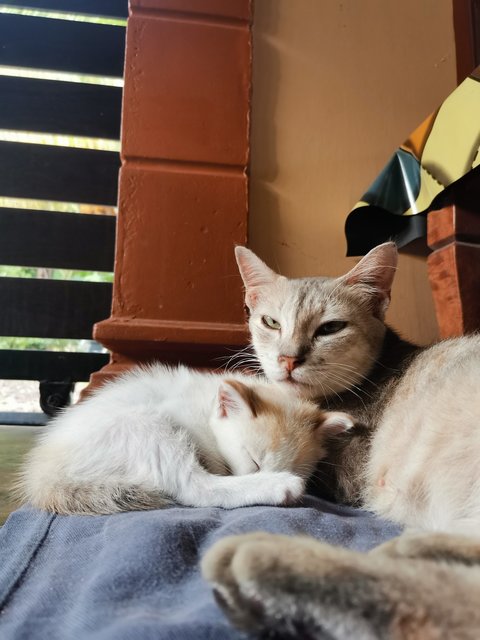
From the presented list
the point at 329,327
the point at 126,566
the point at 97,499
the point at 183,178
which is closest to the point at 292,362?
the point at 329,327

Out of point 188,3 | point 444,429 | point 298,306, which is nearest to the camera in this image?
point 444,429

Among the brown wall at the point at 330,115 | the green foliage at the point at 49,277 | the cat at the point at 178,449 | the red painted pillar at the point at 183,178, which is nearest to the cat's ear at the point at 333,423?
the cat at the point at 178,449

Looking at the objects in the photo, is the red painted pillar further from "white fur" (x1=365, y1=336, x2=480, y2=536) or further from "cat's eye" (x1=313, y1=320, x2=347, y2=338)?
"white fur" (x1=365, y1=336, x2=480, y2=536)

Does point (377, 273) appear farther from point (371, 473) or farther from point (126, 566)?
point (126, 566)

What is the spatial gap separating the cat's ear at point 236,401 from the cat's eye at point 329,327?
0.68 ft

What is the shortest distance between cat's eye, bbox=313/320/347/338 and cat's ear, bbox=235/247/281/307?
0.21 meters

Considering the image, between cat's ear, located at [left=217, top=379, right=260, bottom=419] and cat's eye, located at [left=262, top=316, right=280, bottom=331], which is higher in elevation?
cat's eye, located at [left=262, top=316, right=280, bottom=331]

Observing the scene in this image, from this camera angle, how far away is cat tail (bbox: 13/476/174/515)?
0.84 metres

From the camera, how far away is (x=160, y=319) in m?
1.65

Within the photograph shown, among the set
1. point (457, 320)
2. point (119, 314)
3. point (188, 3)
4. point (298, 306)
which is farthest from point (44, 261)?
point (457, 320)

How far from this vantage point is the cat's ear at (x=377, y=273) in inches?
44.8

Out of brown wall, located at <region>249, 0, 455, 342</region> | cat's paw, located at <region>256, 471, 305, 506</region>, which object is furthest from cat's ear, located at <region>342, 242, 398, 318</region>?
brown wall, located at <region>249, 0, 455, 342</region>

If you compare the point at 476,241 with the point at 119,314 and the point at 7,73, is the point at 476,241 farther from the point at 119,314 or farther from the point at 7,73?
the point at 7,73

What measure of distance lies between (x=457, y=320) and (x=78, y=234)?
5.73 feet
